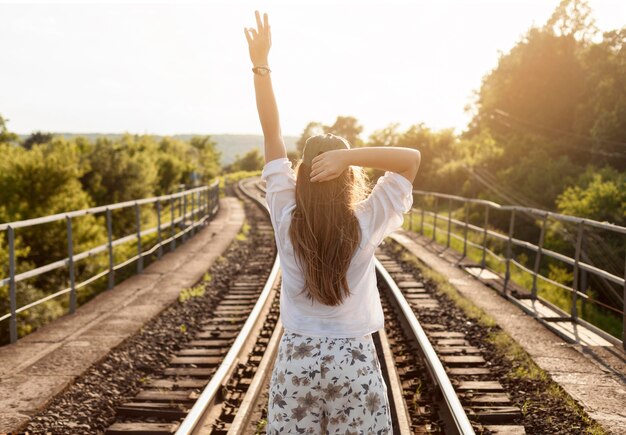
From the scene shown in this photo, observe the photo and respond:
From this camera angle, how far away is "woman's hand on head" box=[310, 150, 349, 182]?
1854 millimetres

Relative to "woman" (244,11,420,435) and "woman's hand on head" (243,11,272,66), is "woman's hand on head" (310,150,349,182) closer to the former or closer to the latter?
"woman" (244,11,420,435)

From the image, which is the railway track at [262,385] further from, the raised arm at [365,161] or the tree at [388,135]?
the tree at [388,135]

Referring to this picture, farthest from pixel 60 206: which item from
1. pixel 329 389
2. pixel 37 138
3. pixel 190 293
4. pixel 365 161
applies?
pixel 37 138

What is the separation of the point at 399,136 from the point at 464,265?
151 ft

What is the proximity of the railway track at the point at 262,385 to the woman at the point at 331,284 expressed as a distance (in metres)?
2.31

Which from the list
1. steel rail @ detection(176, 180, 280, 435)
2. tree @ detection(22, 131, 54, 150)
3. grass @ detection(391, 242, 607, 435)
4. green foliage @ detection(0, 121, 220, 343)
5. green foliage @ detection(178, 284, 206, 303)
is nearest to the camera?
steel rail @ detection(176, 180, 280, 435)

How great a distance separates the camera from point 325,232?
192cm

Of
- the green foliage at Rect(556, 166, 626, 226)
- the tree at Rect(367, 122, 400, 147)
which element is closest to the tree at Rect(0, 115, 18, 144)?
the tree at Rect(367, 122, 400, 147)

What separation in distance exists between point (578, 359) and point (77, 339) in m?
5.33

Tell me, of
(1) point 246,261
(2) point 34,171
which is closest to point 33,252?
(2) point 34,171

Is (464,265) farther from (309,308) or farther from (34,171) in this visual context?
(34,171)

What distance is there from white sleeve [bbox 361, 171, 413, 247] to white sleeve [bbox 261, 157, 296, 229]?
0.82ft

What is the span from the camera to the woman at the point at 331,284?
1937 millimetres

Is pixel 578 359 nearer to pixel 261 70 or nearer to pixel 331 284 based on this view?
pixel 331 284
